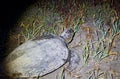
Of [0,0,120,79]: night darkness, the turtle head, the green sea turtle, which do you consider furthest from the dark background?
the turtle head

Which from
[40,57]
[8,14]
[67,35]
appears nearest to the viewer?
[40,57]

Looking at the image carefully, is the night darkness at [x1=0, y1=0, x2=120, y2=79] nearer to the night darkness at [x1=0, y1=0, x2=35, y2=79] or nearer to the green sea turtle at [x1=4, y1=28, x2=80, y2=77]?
the night darkness at [x1=0, y1=0, x2=35, y2=79]

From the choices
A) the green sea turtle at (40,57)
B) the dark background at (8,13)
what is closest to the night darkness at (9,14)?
the dark background at (8,13)

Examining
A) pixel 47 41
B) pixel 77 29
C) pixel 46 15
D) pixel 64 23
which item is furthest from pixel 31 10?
pixel 47 41

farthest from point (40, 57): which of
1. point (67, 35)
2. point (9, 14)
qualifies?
point (9, 14)

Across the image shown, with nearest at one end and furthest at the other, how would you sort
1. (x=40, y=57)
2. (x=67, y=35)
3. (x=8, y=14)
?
(x=40, y=57), (x=67, y=35), (x=8, y=14)

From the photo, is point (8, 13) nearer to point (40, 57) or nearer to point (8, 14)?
point (8, 14)

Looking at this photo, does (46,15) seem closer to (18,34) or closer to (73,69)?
(18,34)

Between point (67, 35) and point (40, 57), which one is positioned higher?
point (67, 35)
